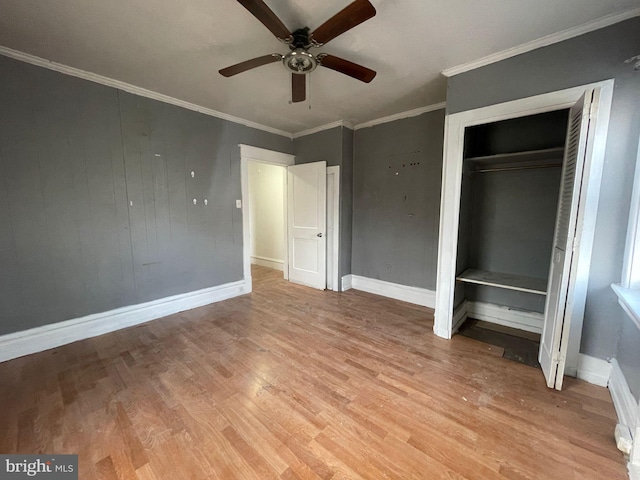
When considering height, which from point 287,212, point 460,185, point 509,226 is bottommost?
point 509,226

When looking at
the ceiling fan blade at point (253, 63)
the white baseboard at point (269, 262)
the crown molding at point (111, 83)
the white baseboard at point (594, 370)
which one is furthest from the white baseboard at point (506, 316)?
the crown molding at point (111, 83)

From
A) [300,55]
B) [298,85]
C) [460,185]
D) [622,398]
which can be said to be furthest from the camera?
[460,185]

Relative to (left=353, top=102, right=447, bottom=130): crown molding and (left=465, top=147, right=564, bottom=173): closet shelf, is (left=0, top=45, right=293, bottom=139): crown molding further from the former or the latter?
(left=465, top=147, right=564, bottom=173): closet shelf

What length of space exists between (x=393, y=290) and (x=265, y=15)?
3.37 metres

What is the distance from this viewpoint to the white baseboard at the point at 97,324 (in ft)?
7.23

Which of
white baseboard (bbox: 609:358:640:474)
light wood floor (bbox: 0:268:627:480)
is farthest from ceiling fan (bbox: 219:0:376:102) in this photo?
white baseboard (bbox: 609:358:640:474)

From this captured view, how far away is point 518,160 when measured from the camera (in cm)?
268

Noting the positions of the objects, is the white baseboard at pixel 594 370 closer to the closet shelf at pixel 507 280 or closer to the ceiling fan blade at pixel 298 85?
the closet shelf at pixel 507 280

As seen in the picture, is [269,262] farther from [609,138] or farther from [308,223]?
[609,138]

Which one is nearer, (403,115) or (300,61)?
(300,61)

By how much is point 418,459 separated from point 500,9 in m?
2.77

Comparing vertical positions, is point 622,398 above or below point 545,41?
below

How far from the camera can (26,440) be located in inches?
55.0

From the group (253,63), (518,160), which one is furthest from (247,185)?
(518,160)
